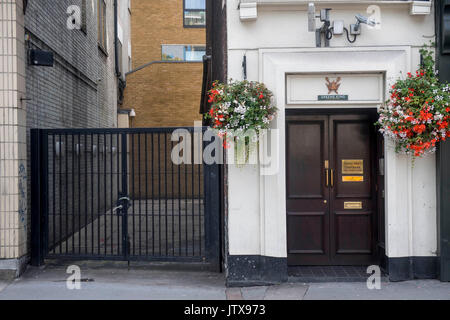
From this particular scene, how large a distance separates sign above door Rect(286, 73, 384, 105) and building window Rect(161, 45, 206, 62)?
16.8 m

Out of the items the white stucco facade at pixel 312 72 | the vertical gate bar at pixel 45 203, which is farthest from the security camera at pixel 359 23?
the vertical gate bar at pixel 45 203

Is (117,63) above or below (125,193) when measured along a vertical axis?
above

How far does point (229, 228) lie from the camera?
282 inches

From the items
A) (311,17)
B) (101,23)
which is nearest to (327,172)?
(311,17)

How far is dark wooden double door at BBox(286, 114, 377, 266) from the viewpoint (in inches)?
308

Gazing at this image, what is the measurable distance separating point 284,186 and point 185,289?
2112mm

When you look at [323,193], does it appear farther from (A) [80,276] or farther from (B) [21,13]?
(B) [21,13]

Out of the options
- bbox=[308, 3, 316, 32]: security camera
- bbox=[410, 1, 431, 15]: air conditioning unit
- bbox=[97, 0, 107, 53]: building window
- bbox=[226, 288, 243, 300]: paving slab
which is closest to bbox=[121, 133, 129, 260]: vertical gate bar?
bbox=[226, 288, 243, 300]: paving slab

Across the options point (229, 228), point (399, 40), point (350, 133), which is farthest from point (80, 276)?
point (399, 40)

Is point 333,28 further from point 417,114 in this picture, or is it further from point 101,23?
point 101,23

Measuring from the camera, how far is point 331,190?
784cm

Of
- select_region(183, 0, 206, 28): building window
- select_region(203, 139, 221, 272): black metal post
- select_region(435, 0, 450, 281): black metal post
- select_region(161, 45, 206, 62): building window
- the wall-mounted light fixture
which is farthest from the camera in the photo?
select_region(183, 0, 206, 28): building window

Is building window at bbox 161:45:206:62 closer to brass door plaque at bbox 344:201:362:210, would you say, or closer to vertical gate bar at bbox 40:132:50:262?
vertical gate bar at bbox 40:132:50:262

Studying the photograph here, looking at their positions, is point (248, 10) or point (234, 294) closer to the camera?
point (234, 294)
